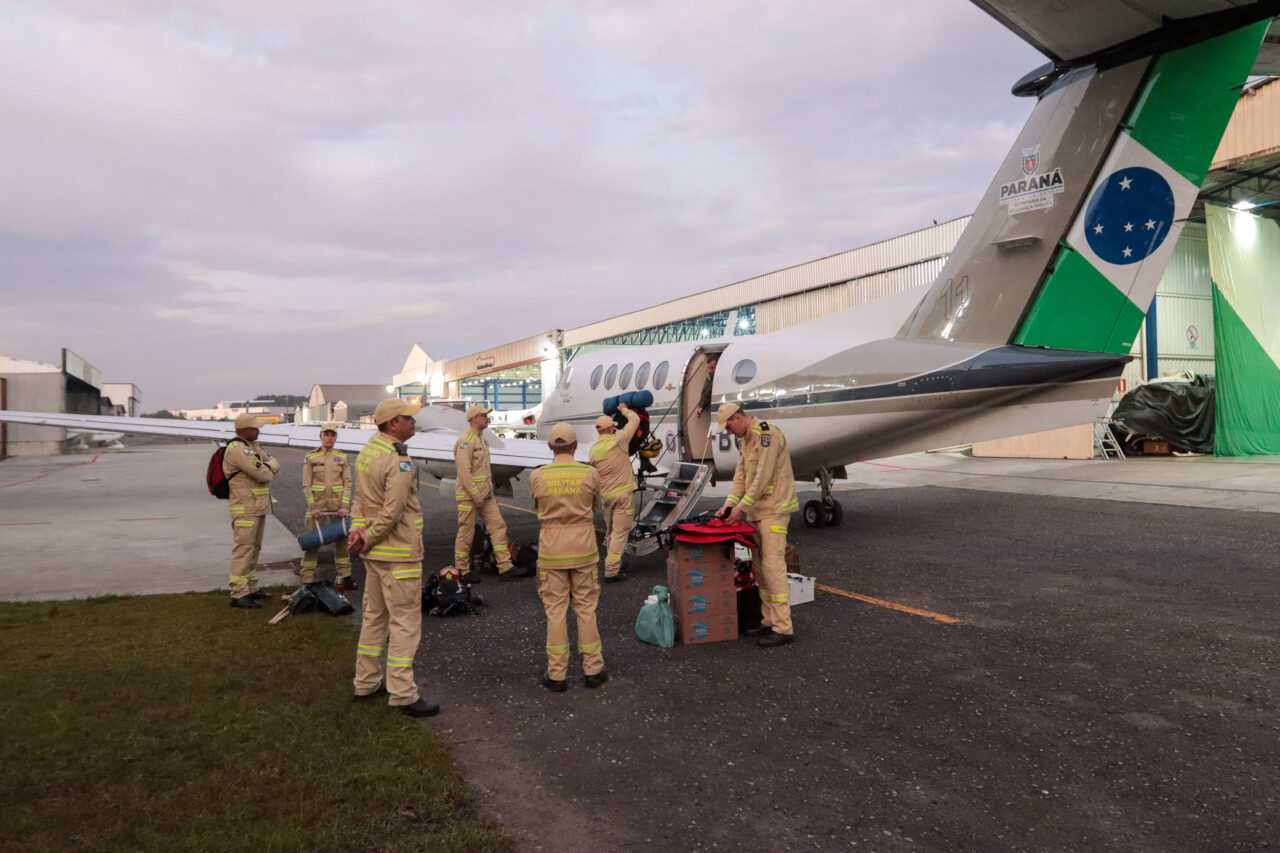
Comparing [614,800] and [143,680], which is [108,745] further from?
[614,800]

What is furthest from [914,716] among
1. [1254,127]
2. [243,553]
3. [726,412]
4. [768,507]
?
[1254,127]

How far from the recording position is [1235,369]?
880 inches

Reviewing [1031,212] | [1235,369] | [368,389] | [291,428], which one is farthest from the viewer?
[368,389]

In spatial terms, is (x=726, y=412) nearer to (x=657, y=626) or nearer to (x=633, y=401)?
(x=657, y=626)

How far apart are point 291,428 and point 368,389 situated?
283ft

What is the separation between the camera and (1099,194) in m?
8.20

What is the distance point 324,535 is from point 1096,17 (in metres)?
10.2

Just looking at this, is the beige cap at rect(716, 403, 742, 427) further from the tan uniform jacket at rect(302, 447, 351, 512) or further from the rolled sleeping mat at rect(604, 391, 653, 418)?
the tan uniform jacket at rect(302, 447, 351, 512)

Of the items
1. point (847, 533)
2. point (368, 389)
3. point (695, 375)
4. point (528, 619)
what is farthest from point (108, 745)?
point (368, 389)

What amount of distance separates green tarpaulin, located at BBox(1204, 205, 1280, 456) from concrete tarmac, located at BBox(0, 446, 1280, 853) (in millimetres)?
16835

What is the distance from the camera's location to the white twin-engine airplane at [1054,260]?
7.71 meters

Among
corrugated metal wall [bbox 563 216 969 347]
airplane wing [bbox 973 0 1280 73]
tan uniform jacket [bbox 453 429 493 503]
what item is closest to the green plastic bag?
tan uniform jacket [bbox 453 429 493 503]

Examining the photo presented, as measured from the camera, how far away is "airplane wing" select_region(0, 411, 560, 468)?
1078 centimetres

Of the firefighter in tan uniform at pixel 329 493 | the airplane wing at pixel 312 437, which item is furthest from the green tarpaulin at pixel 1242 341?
the firefighter in tan uniform at pixel 329 493
